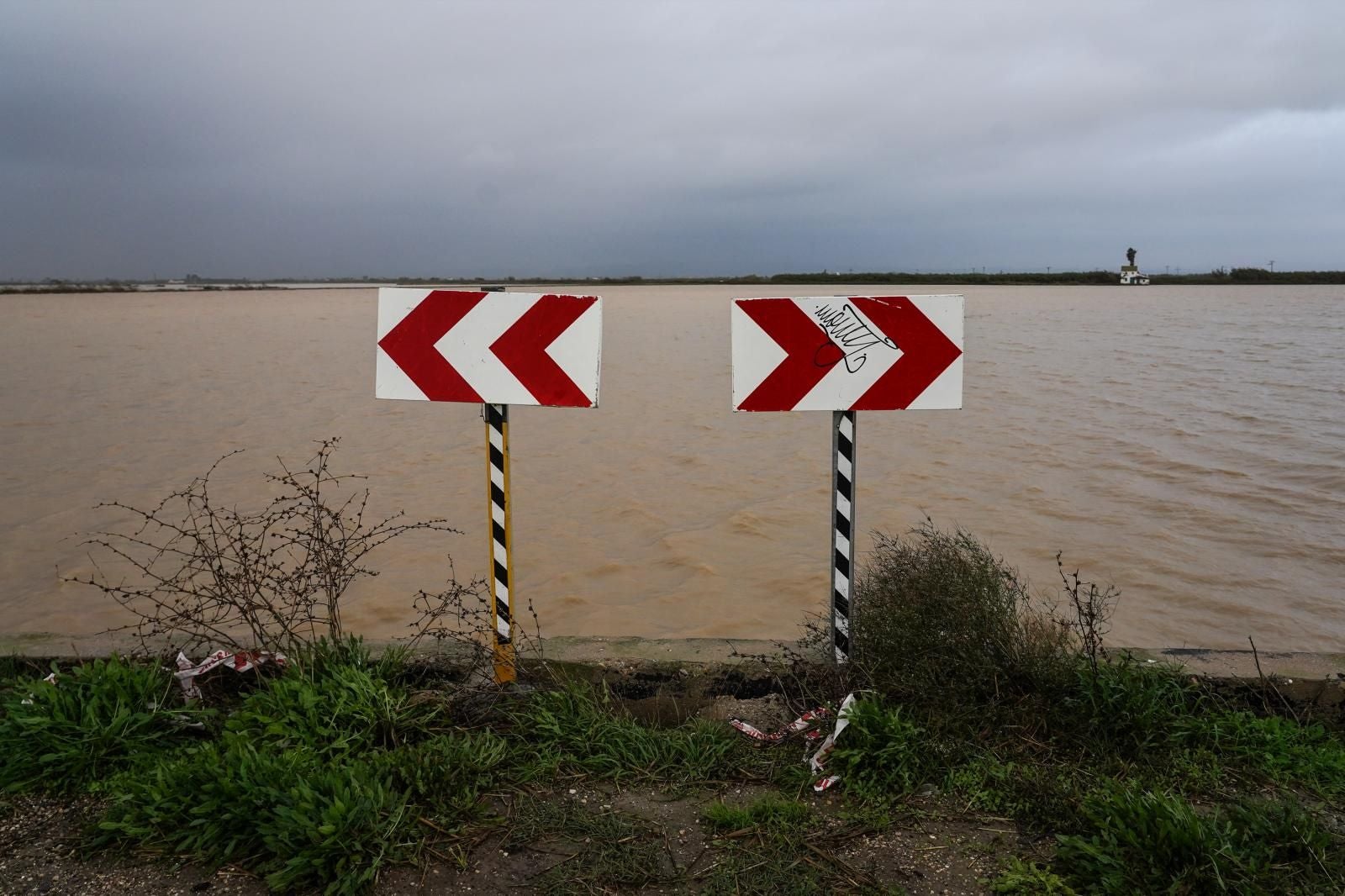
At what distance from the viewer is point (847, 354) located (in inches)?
160

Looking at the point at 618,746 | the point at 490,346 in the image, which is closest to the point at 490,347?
the point at 490,346

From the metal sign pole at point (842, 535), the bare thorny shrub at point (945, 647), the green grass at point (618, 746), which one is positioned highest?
the metal sign pole at point (842, 535)

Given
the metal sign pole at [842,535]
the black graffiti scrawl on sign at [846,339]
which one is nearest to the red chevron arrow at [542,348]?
the black graffiti scrawl on sign at [846,339]

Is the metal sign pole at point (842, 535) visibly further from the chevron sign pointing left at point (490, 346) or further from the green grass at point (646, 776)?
the chevron sign pointing left at point (490, 346)

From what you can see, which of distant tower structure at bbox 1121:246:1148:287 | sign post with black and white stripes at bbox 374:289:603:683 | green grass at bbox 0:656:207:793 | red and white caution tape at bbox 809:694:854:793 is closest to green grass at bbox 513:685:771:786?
red and white caution tape at bbox 809:694:854:793

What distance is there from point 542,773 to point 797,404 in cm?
181

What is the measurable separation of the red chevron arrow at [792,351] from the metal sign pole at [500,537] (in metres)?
1.07

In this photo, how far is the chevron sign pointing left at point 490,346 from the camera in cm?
403

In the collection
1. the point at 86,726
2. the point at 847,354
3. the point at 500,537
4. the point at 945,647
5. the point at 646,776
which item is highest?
the point at 847,354

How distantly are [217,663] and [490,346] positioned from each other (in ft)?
5.78

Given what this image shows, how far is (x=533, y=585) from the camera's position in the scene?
7113 millimetres

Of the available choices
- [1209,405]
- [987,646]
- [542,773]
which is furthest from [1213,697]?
[1209,405]

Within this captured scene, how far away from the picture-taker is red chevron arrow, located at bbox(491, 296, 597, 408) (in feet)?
13.3

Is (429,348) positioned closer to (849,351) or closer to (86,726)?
(849,351)
